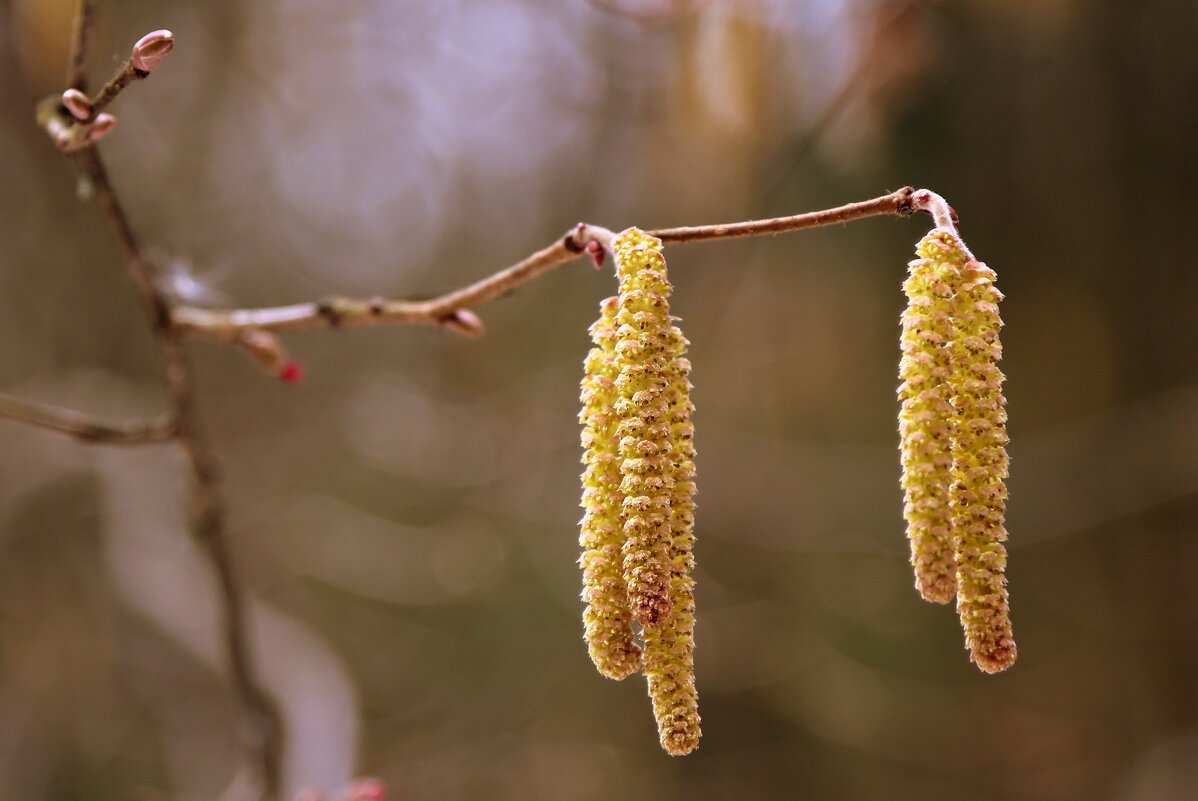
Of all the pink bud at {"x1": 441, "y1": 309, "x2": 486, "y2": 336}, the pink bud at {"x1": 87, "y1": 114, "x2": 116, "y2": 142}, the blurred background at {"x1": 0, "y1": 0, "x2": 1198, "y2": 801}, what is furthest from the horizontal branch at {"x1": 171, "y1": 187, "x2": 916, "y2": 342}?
the blurred background at {"x1": 0, "y1": 0, "x2": 1198, "y2": 801}

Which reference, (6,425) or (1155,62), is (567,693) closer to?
(6,425)

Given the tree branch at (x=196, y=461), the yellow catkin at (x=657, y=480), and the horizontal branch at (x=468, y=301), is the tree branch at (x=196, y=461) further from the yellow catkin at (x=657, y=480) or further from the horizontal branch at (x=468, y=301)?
the yellow catkin at (x=657, y=480)

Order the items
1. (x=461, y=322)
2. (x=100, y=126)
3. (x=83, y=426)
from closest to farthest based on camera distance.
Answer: (x=100, y=126) < (x=461, y=322) < (x=83, y=426)

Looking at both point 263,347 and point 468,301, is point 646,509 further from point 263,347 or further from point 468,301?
point 263,347

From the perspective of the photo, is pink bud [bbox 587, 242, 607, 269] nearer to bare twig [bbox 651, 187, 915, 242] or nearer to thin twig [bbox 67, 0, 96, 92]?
bare twig [bbox 651, 187, 915, 242]

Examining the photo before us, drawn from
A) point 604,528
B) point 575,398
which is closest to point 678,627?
point 604,528
